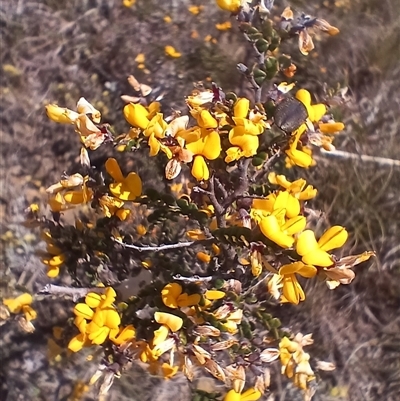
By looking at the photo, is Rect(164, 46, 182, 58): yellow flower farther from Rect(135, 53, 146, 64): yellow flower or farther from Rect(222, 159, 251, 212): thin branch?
Rect(222, 159, 251, 212): thin branch

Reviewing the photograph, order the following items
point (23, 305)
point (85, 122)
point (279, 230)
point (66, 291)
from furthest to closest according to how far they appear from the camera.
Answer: point (23, 305) < point (66, 291) < point (85, 122) < point (279, 230)

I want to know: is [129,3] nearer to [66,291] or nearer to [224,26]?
[224,26]

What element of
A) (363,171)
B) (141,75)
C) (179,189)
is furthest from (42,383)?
(363,171)

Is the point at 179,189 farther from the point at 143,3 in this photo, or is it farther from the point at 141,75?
the point at 143,3

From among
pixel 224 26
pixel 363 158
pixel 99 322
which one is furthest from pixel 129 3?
pixel 99 322

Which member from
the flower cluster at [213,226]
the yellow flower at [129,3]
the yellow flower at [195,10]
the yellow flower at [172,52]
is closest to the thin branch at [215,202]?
the flower cluster at [213,226]
